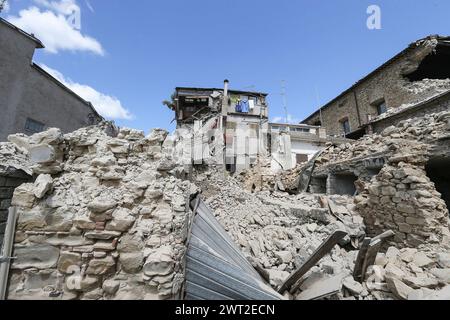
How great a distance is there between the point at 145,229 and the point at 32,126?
10499 mm

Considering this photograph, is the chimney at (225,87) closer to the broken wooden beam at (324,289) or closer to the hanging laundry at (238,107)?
the hanging laundry at (238,107)

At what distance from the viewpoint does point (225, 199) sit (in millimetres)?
8039

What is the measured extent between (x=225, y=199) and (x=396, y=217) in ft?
17.6

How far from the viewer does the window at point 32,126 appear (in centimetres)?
878

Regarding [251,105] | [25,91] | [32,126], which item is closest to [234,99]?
[251,105]

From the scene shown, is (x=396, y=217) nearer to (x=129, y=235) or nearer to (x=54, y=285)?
(x=129, y=235)

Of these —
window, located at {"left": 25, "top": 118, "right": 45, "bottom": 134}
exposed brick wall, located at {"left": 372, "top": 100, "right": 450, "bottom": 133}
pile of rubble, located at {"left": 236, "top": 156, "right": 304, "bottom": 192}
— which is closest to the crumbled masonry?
pile of rubble, located at {"left": 236, "top": 156, "right": 304, "bottom": 192}

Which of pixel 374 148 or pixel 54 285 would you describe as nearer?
pixel 54 285

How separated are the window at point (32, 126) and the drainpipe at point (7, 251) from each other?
9200mm

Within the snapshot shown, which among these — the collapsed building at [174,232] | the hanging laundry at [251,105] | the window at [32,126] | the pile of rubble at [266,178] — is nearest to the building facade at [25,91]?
the window at [32,126]

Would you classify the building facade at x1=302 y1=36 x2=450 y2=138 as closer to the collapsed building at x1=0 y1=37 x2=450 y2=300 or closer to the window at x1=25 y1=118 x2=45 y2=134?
the collapsed building at x1=0 y1=37 x2=450 y2=300

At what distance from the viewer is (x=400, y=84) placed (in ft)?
43.3

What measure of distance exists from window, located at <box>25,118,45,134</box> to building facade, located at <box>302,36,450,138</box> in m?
19.4
